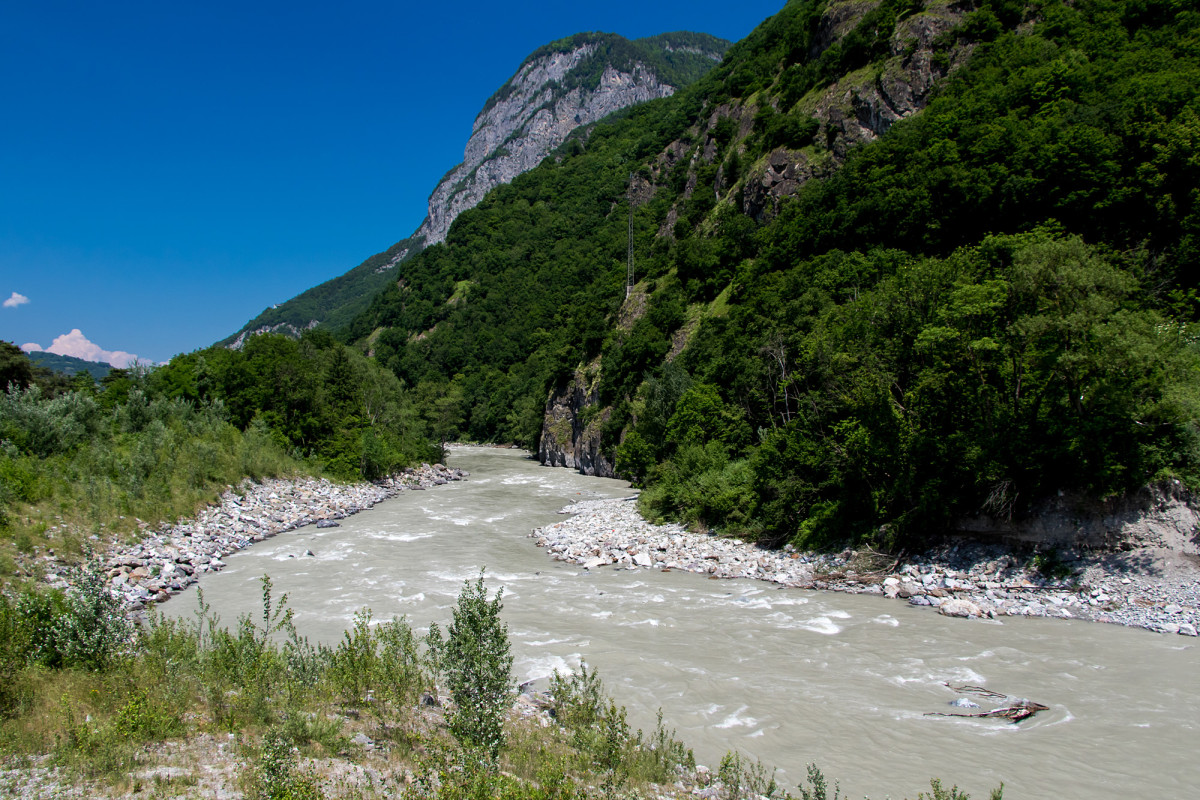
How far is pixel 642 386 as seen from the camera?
44156 millimetres

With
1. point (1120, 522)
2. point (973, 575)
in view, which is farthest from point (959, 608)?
point (1120, 522)

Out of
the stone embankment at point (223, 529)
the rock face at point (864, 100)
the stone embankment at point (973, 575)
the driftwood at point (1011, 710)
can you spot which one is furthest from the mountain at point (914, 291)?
the stone embankment at point (223, 529)

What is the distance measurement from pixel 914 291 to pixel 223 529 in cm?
2601

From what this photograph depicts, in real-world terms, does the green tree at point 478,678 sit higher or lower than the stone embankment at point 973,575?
higher

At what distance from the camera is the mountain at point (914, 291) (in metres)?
14.7

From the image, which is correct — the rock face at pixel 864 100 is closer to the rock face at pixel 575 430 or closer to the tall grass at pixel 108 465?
the rock face at pixel 575 430

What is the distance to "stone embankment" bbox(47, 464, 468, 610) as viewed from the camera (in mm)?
16047

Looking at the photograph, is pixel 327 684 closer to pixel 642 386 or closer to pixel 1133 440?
pixel 1133 440

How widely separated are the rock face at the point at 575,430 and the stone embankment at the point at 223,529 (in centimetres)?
1690

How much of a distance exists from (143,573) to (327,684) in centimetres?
1265

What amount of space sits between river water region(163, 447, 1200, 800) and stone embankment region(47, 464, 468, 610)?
100cm

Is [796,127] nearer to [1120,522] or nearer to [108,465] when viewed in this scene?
[1120,522]

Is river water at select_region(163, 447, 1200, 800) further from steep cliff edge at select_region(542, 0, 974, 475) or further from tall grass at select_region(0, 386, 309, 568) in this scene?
steep cliff edge at select_region(542, 0, 974, 475)

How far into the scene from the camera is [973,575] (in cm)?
1531
